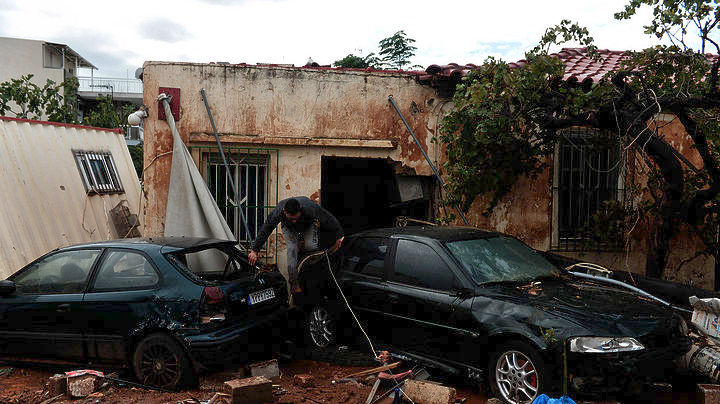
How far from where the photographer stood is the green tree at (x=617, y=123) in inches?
246

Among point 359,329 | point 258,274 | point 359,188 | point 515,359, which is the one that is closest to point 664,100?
point 515,359

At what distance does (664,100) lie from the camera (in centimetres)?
627

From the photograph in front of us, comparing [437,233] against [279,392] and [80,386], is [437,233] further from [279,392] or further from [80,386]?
[80,386]

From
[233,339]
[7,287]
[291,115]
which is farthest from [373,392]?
[291,115]

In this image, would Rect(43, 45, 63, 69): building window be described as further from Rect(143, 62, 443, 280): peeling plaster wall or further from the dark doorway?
Rect(143, 62, 443, 280): peeling plaster wall

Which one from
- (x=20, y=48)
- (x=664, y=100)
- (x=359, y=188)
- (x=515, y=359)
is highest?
(x=20, y=48)

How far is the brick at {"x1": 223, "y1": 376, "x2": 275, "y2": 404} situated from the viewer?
439 centimetres

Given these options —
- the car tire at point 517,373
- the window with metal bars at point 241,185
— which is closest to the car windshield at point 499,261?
the car tire at point 517,373

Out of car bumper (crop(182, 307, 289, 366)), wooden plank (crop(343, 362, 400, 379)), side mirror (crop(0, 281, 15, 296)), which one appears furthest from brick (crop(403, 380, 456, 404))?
side mirror (crop(0, 281, 15, 296))

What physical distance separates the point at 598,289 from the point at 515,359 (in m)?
1.26

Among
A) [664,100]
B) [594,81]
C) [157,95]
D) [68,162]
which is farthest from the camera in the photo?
[68,162]

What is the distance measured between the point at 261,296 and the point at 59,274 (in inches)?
82.5

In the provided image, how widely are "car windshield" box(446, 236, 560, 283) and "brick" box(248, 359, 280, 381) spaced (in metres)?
2.04

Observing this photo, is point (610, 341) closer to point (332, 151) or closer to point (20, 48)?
point (332, 151)
